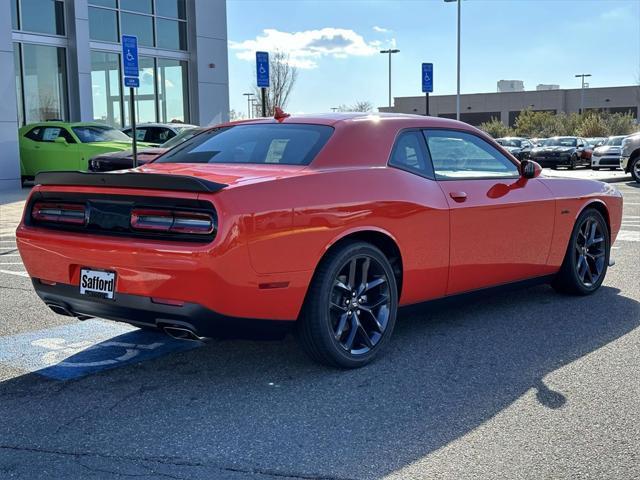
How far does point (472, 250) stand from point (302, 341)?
152 cm

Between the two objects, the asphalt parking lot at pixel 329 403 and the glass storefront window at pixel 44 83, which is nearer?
the asphalt parking lot at pixel 329 403

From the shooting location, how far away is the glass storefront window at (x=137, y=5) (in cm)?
2230

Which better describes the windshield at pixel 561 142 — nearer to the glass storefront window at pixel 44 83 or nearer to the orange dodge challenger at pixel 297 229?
the glass storefront window at pixel 44 83

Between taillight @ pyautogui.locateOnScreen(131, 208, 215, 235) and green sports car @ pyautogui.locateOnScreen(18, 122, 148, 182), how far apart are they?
13.7 meters

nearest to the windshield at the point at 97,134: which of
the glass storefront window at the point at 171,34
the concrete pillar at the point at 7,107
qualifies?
A: the concrete pillar at the point at 7,107

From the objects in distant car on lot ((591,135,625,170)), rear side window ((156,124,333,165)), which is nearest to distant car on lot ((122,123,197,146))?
rear side window ((156,124,333,165))

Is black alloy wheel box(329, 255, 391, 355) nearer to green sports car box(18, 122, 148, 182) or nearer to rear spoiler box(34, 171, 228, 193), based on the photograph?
rear spoiler box(34, 171, 228, 193)

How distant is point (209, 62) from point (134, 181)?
21380 millimetres

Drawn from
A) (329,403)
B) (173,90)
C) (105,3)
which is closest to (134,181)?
(329,403)

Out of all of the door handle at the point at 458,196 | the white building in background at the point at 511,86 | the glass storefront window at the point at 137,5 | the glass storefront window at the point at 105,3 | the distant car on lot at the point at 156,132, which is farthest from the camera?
the white building in background at the point at 511,86

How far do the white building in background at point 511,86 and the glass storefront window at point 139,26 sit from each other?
74.8 metres

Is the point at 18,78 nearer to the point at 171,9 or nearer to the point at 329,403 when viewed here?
the point at 171,9

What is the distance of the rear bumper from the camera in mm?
3982

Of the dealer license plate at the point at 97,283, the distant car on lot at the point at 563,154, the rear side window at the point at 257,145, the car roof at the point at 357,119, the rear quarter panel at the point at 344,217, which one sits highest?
the car roof at the point at 357,119
